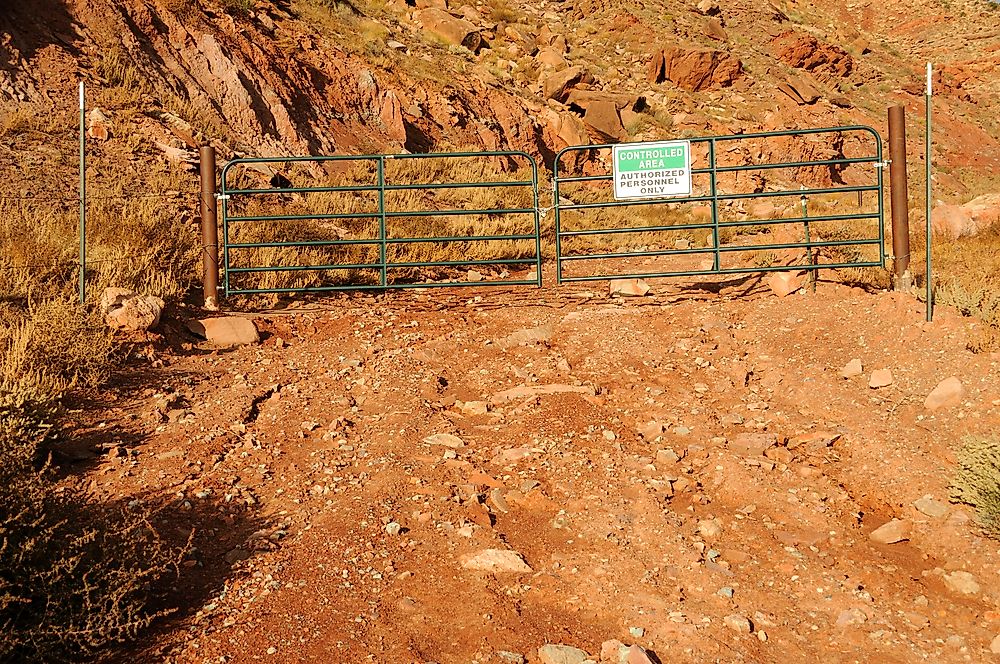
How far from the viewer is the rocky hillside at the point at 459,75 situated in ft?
43.2

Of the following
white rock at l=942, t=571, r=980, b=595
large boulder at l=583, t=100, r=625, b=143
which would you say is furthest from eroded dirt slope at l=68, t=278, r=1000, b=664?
large boulder at l=583, t=100, r=625, b=143

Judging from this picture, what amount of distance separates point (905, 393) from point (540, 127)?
15680 mm

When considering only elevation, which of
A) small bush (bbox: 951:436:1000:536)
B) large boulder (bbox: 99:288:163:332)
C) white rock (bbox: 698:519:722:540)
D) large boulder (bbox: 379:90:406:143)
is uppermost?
large boulder (bbox: 379:90:406:143)

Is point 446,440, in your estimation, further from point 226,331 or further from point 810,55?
point 810,55

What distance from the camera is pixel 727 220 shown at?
717 inches

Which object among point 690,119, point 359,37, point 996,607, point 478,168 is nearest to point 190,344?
point 996,607

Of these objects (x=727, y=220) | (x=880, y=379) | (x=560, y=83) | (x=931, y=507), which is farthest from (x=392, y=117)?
(x=931, y=507)

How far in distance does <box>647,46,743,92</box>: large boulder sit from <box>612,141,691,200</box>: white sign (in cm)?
2304

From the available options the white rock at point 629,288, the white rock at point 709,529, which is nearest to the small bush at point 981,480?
the white rock at point 709,529

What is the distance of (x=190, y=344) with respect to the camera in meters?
8.55

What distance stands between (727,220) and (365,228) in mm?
8881

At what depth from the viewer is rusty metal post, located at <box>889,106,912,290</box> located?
8.99 metres

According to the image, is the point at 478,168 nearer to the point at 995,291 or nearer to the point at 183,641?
the point at 995,291

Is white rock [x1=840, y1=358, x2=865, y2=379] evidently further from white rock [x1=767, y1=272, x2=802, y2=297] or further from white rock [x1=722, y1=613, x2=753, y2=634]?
white rock [x1=722, y1=613, x2=753, y2=634]
